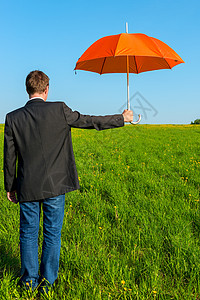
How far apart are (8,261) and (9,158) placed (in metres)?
1.53

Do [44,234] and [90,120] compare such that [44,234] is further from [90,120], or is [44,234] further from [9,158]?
[90,120]

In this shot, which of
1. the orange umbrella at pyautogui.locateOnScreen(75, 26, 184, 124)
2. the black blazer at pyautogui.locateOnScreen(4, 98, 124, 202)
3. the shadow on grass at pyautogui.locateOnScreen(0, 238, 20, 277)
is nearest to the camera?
the black blazer at pyautogui.locateOnScreen(4, 98, 124, 202)

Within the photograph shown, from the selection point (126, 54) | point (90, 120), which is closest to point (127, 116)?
point (90, 120)

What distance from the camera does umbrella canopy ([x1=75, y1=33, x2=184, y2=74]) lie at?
12.8 ft

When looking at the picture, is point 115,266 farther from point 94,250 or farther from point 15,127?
point 15,127

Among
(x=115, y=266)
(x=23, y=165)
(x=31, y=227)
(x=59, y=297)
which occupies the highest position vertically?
(x=23, y=165)

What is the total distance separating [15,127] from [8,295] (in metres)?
1.69

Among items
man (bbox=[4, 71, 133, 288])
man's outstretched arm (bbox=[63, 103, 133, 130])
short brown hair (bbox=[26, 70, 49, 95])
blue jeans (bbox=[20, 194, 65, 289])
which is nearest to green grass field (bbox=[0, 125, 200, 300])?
blue jeans (bbox=[20, 194, 65, 289])

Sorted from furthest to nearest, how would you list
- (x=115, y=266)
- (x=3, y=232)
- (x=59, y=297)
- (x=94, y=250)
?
(x=3, y=232), (x=94, y=250), (x=115, y=266), (x=59, y=297)

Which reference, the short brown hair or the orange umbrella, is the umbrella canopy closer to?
the orange umbrella

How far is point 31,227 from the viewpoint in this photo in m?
2.60

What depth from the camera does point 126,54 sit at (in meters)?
3.77

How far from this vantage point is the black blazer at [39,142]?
2484 millimetres

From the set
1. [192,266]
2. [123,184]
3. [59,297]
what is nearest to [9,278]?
[59,297]
